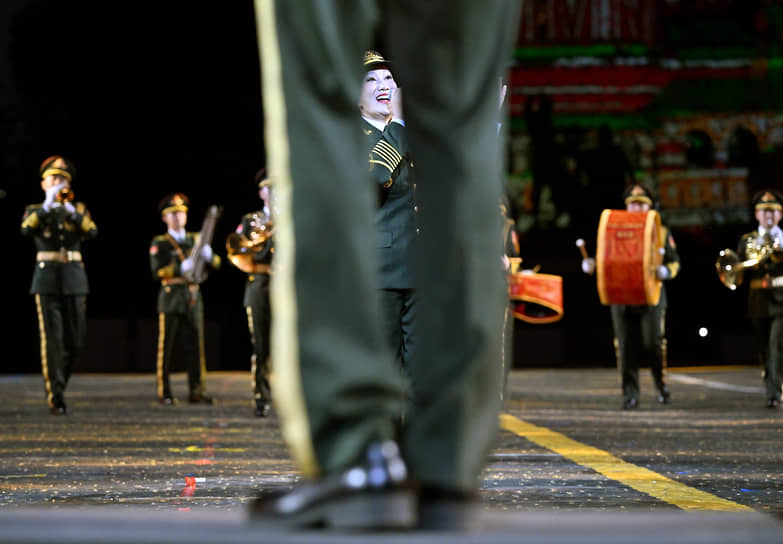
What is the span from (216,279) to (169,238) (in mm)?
11717

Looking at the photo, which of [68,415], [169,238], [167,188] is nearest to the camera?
[68,415]

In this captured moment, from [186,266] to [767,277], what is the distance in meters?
6.08

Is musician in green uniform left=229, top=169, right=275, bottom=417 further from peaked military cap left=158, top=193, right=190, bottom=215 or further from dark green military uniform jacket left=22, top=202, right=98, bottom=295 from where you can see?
peaked military cap left=158, top=193, right=190, bottom=215

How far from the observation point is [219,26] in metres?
27.3

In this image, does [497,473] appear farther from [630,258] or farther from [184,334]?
[184,334]

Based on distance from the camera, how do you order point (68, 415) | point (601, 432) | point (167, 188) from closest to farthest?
point (601, 432), point (68, 415), point (167, 188)

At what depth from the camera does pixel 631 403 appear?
12.9 m

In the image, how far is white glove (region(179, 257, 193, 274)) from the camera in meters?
14.7

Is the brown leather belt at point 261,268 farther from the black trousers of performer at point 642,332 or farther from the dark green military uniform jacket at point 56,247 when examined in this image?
the black trousers of performer at point 642,332

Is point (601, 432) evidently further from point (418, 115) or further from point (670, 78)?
point (670, 78)

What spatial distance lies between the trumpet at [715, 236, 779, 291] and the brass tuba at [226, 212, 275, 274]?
4.85m

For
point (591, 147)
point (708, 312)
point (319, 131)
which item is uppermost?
point (591, 147)

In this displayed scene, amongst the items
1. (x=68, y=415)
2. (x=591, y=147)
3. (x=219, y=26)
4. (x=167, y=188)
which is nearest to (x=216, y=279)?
(x=167, y=188)

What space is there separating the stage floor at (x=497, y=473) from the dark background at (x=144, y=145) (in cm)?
1291
